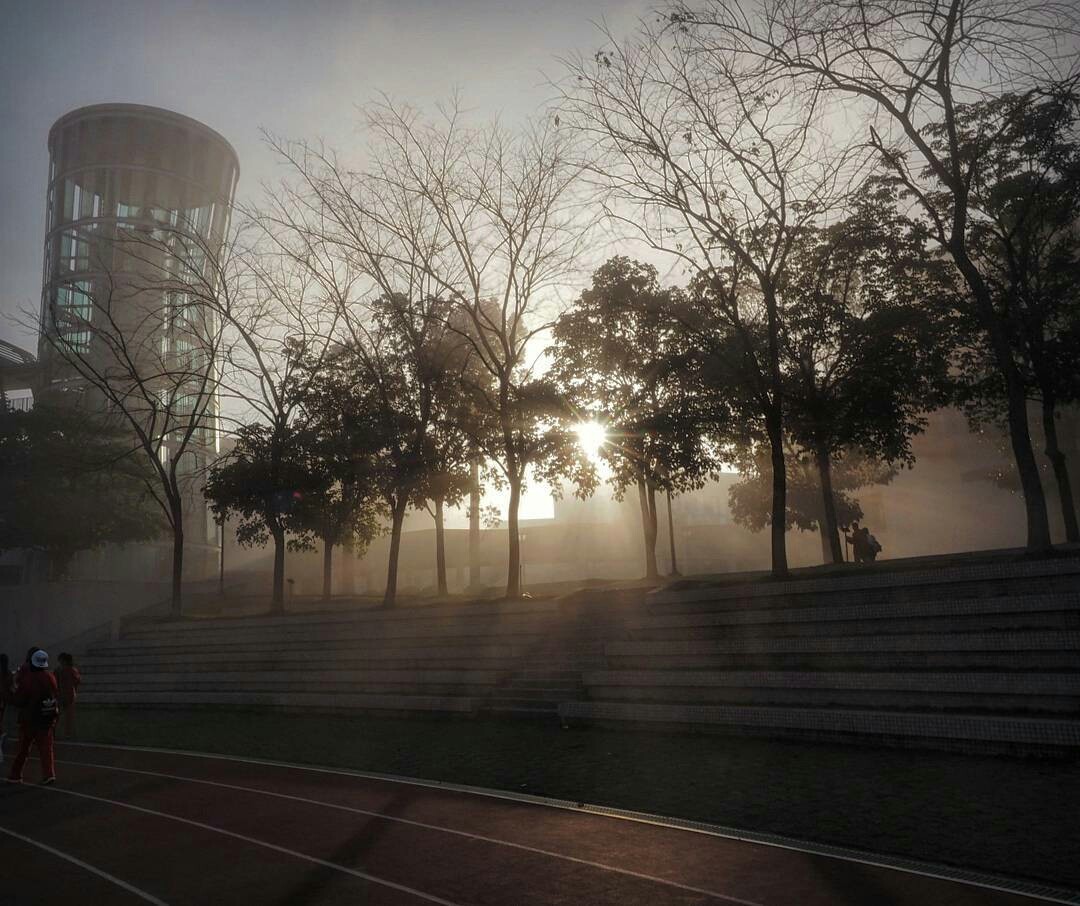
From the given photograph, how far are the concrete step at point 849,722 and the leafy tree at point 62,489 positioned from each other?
3416 cm

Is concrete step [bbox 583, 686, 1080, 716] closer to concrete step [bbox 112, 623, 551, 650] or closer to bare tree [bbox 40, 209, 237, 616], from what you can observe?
concrete step [bbox 112, 623, 551, 650]

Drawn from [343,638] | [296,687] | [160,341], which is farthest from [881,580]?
[160,341]

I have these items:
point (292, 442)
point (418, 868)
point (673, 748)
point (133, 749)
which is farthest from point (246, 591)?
point (418, 868)

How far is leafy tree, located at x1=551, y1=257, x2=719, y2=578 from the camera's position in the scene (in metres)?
23.1

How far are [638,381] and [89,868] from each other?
71.3 ft

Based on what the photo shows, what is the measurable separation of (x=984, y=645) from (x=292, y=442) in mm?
24673

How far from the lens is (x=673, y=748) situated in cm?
1273

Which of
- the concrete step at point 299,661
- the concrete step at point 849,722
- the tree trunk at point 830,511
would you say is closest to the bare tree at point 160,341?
the concrete step at point 299,661

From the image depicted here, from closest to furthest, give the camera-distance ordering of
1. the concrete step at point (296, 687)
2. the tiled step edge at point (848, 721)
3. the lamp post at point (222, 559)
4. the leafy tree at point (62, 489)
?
the tiled step edge at point (848, 721) → the concrete step at point (296, 687) → the lamp post at point (222, 559) → the leafy tree at point (62, 489)

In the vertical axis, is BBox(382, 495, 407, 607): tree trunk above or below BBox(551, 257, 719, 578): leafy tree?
below

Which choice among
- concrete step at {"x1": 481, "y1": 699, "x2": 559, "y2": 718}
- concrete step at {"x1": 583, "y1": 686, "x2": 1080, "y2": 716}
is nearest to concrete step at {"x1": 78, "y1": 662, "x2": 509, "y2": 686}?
concrete step at {"x1": 481, "y1": 699, "x2": 559, "y2": 718}

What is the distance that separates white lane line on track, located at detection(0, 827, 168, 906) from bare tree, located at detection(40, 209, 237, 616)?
18403 mm

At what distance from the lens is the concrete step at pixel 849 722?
1017 cm

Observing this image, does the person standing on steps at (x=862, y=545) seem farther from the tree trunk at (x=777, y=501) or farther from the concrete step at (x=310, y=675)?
the concrete step at (x=310, y=675)
